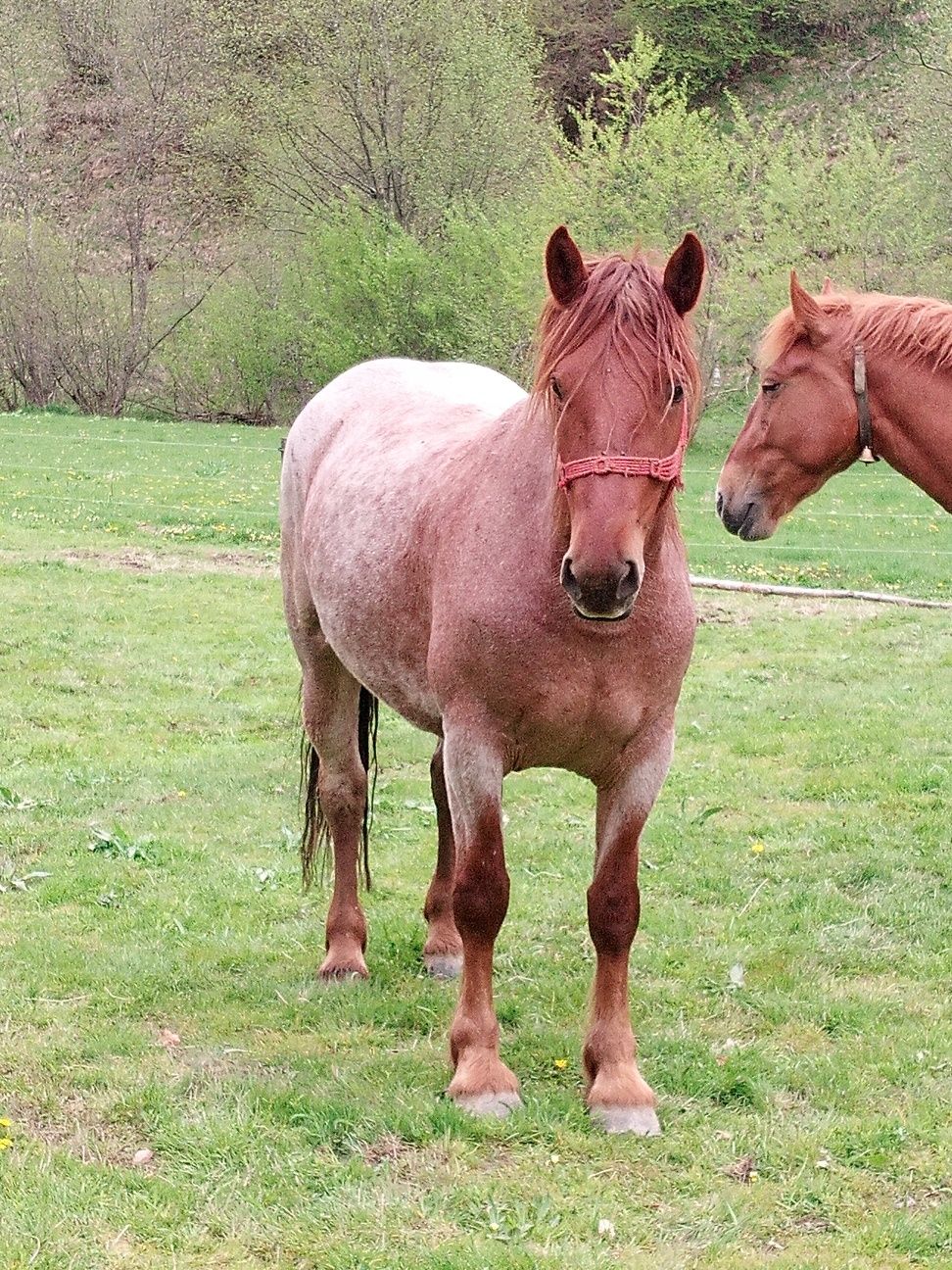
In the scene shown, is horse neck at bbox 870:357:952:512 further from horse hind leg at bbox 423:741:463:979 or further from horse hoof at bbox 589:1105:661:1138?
horse hoof at bbox 589:1105:661:1138

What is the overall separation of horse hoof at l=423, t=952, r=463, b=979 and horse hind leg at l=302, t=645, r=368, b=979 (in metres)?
0.26

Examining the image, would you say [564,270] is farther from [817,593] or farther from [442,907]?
[817,593]

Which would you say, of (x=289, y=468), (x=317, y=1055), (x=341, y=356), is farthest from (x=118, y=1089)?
(x=341, y=356)

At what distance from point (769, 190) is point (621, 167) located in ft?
11.4

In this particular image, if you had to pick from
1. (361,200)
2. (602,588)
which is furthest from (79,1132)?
(361,200)

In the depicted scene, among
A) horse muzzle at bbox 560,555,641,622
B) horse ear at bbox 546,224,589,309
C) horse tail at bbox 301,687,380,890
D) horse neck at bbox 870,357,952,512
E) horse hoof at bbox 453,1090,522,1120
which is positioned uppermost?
horse ear at bbox 546,224,589,309

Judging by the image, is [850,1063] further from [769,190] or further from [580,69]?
[580,69]

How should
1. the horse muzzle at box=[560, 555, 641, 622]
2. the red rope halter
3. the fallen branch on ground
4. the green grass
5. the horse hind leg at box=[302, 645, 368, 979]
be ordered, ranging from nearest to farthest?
1. the horse muzzle at box=[560, 555, 641, 622]
2. the red rope halter
3. the horse hind leg at box=[302, 645, 368, 979]
4. the fallen branch on ground
5. the green grass

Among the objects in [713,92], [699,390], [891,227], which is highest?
[713,92]

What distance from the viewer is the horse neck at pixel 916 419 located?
5113mm

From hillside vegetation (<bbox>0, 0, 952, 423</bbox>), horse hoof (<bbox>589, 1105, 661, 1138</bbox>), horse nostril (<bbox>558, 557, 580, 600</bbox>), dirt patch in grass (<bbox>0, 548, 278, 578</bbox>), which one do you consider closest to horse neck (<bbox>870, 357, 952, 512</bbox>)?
horse nostril (<bbox>558, 557, 580, 600</bbox>)

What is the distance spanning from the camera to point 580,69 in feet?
155

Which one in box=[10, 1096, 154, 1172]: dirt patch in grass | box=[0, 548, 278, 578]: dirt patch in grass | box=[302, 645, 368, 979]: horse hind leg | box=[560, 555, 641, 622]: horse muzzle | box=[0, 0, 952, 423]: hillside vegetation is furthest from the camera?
box=[0, 0, 952, 423]: hillside vegetation

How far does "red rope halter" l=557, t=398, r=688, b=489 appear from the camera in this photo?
118 inches
